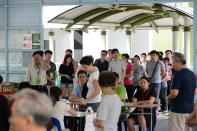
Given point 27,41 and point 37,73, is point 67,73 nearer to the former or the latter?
point 27,41

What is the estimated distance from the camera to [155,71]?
465 inches

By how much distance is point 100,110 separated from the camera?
5125mm

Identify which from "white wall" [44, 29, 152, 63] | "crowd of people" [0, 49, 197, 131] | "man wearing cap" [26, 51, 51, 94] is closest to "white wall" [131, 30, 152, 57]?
"white wall" [44, 29, 152, 63]

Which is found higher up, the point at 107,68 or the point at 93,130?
the point at 107,68

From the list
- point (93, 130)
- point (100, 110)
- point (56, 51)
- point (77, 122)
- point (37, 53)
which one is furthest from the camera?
point (56, 51)

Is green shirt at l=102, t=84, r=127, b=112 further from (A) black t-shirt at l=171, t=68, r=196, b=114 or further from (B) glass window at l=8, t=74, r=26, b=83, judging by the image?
→ (B) glass window at l=8, t=74, r=26, b=83

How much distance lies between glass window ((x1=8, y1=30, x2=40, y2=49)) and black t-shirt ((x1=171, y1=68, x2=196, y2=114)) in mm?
4879

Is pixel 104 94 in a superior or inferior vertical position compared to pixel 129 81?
superior

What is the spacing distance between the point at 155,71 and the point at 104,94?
6.64 metres

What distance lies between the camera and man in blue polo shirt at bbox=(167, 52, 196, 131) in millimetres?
6086

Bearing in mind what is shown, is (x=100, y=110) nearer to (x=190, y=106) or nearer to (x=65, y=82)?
(x=190, y=106)

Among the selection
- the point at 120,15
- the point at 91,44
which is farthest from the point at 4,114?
the point at 91,44

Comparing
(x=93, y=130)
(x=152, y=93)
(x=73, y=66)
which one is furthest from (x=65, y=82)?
(x=93, y=130)

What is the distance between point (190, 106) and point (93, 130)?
4.68ft
